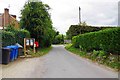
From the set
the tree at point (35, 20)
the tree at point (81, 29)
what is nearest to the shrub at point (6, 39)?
the tree at point (35, 20)

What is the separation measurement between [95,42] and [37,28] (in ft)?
66.3

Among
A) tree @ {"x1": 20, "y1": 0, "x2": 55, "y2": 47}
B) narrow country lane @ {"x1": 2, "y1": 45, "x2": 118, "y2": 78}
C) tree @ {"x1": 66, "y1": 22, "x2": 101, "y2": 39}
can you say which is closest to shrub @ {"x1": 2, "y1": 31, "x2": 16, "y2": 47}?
narrow country lane @ {"x1": 2, "y1": 45, "x2": 118, "y2": 78}

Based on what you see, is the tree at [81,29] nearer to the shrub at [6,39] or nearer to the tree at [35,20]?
the tree at [35,20]

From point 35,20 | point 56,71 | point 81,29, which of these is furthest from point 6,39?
point 81,29

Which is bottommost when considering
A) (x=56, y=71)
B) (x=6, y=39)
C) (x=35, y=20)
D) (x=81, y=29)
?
(x=56, y=71)

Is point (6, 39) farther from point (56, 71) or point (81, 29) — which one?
point (81, 29)

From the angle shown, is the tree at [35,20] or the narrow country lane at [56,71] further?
the tree at [35,20]

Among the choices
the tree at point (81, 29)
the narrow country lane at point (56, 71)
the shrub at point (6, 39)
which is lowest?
the narrow country lane at point (56, 71)

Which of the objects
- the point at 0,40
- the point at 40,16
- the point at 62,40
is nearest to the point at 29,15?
the point at 40,16

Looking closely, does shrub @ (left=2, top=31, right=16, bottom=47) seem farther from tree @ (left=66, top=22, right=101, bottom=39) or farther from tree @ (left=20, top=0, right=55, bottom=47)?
tree @ (left=66, top=22, right=101, bottom=39)

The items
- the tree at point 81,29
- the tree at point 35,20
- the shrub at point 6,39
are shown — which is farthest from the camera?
the tree at point 81,29

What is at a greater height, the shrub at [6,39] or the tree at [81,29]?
the tree at [81,29]

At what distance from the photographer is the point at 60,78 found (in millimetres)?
11688

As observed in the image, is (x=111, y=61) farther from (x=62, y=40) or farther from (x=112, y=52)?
(x=62, y=40)
